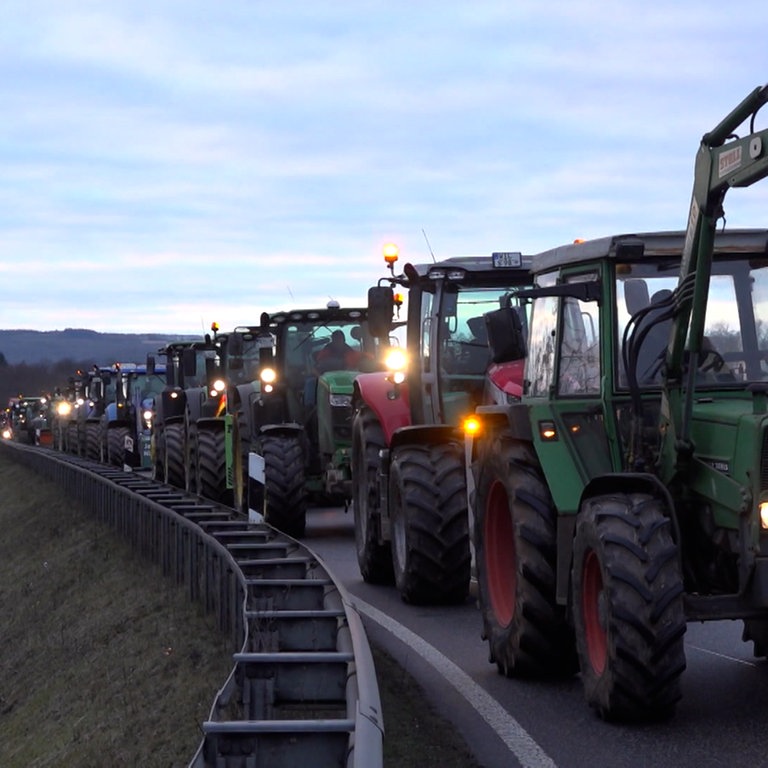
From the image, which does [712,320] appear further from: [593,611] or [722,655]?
[722,655]

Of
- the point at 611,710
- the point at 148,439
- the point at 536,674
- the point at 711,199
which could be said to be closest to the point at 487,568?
the point at 536,674

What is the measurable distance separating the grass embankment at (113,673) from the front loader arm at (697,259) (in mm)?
1946

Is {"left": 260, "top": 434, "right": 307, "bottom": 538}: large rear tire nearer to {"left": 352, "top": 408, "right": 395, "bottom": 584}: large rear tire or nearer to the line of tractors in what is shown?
{"left": 352, "top": 408, "right": 395, "bottom": 584}: large rear tire

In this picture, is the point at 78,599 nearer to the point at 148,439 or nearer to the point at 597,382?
the point at 597,382

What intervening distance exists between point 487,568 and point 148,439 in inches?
1275

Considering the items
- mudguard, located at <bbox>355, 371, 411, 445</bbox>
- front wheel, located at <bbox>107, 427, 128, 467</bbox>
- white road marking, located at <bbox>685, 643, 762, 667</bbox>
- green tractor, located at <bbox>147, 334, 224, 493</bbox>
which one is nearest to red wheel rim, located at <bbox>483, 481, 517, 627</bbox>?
white road marking, located at <bbox>685, 643, 762, 667</bbox>

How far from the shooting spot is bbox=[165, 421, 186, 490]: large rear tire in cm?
2912

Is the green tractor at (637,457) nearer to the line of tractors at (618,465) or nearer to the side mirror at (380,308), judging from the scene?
the line of tractors at (618,465)

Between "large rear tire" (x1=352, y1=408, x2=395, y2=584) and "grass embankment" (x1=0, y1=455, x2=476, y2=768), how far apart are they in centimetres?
170

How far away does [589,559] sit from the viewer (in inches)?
328

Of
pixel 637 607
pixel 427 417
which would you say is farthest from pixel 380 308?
pixel 637 607

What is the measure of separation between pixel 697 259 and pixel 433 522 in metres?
4.94

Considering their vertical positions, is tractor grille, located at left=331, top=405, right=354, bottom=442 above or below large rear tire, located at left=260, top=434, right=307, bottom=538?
above

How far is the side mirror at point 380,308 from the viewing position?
14203mm
